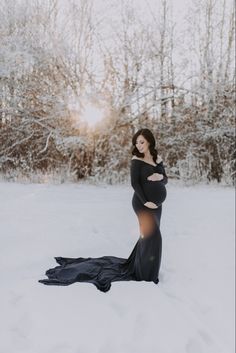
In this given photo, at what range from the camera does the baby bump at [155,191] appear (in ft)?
3.38

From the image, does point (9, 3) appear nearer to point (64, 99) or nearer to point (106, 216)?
point (64, 99)

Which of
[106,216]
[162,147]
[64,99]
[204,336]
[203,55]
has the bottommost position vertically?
[204,336]

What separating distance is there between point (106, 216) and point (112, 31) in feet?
2.48

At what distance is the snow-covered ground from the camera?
3.43ft

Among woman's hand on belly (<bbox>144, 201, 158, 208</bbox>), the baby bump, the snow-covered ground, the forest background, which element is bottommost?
the snow-covered ground

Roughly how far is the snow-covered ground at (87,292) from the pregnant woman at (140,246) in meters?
0.03

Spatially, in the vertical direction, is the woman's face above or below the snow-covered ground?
above

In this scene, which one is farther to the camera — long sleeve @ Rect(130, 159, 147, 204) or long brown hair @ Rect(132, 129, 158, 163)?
long sleeve @ Rect(130, 159, 147, 204)

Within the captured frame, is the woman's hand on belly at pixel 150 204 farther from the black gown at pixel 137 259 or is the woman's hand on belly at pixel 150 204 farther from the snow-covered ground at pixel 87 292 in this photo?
the snow-covered ground at pixel 87 292

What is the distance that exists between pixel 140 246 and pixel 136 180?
429 millimetres

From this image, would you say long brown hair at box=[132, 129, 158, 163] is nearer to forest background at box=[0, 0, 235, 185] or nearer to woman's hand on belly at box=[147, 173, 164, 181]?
woman's hand on belly at box=[147, 173, 164, 181]

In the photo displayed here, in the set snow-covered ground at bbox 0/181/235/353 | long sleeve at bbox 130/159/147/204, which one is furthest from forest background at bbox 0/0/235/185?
long sleeve at bbox 130/159/147/204

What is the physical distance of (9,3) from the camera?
98 centimetres

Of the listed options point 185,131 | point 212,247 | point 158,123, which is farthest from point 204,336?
point 185,131
